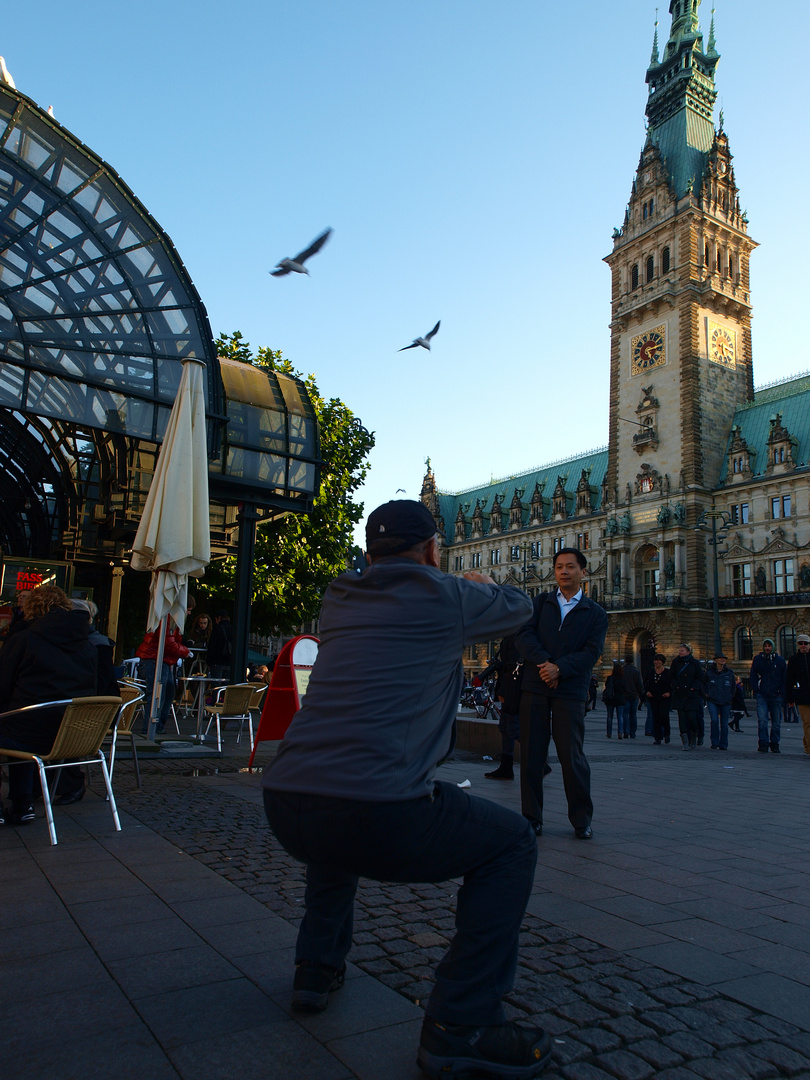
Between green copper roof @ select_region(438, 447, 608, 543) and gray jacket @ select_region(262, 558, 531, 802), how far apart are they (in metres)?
73.3

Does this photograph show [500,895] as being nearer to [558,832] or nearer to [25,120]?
[558,832]

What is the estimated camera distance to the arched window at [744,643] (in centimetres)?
5294

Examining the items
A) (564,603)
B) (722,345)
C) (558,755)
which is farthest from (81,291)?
(722,345)


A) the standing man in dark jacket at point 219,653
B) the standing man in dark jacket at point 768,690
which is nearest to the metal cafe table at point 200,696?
the standing man in dark jacket at point 219,653

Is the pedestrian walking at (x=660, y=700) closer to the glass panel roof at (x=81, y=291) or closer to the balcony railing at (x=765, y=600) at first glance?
the glass panel roof at (x=81, y=291)

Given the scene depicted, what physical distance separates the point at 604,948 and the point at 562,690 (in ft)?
8.15

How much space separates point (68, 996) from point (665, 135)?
74699 mm

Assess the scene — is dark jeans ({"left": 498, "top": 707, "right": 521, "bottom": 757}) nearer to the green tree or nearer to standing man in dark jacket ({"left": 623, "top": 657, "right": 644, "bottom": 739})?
standing man in dark jacket ({"left": 623, "top": 657, "right": 644, "bottom": 739})

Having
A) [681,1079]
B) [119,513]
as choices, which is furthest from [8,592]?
[681,1079]

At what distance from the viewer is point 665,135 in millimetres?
65000

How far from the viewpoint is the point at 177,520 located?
9258 millimetres

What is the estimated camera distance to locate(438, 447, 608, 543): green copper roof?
7906cm

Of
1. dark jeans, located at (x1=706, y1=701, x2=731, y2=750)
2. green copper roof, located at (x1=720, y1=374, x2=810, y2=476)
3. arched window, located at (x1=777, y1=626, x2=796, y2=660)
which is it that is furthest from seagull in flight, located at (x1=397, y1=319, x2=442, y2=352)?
green copper roof, located at (x1=720, y1=374, x2=810, y2=476)

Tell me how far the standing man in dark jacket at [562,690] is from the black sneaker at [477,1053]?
341cm
